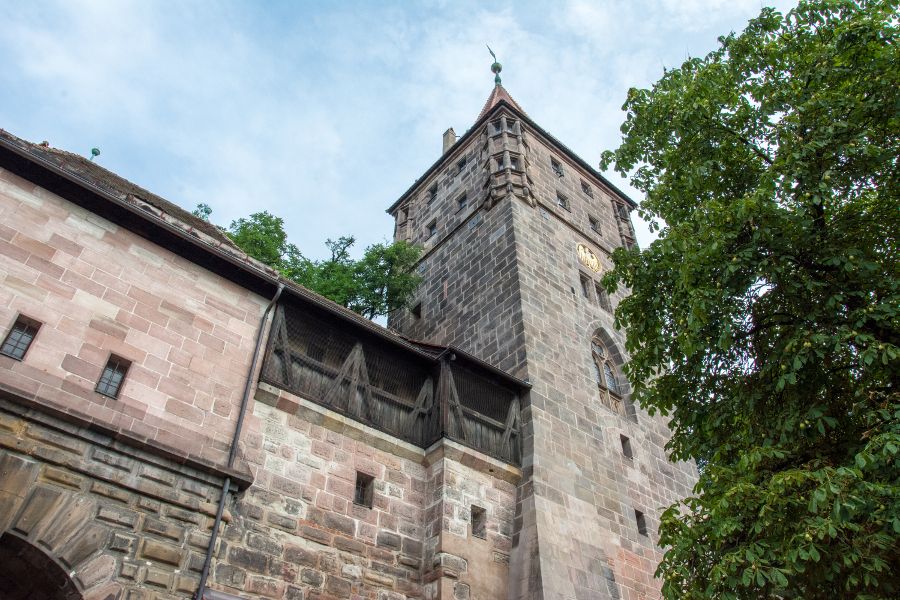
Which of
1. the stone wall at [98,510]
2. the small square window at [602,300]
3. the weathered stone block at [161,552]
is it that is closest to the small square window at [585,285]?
the small square window at [602,300]

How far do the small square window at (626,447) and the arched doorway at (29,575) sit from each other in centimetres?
1120

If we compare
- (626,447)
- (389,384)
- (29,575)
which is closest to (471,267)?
(626,447)

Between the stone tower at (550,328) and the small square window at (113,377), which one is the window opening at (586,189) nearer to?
the stone tower at (550,328)

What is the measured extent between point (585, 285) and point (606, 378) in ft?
10.5

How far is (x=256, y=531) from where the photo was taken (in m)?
9.15

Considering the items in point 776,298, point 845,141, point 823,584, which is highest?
point 845,141

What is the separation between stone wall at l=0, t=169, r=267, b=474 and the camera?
845 centimetres

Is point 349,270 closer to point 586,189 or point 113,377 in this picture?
point 586,189

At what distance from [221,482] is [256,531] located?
84 centimetres

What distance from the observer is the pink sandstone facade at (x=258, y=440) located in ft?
25.8

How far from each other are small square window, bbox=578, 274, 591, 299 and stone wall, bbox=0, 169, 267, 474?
10.4 meters

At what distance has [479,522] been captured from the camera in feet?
38.0

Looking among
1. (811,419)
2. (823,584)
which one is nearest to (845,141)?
(811,419)

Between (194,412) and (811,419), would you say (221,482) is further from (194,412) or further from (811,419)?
(811,419)
